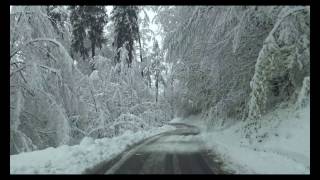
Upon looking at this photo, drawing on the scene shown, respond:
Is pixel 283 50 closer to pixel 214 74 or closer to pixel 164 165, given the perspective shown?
pixel 214 74

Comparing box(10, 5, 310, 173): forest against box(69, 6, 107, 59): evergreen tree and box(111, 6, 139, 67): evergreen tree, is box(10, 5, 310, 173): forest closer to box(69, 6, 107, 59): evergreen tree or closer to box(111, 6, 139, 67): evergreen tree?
box(69, 6, 107, 59): evergreen tree

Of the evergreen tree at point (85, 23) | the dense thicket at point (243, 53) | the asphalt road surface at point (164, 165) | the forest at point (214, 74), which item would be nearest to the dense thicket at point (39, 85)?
the forest at point (214, 74)

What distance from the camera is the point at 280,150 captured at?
16.1 meters

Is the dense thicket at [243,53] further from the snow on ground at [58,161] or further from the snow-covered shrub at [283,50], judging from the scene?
the snow on ground at [58,161]

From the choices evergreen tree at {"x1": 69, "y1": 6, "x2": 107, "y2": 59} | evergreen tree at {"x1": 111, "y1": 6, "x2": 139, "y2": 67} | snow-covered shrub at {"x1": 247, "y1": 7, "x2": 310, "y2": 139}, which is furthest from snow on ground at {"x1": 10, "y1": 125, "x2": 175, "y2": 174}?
evergreen tree at {"x1": 111, "y1": 6, "x2": 139, "y2": 67}

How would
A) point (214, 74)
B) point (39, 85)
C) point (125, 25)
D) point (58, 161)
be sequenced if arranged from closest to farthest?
point (58, 161) < point (39, 85) < point (214, 74) < point (125, 25)

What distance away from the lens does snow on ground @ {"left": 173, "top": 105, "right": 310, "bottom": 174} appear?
38.9 feet

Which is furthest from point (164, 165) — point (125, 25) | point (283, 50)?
point (125, 25)

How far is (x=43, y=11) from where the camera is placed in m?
20.1

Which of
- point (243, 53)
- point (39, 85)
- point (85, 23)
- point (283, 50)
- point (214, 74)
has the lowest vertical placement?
point (39, 85)

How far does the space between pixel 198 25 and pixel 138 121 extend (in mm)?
16172
